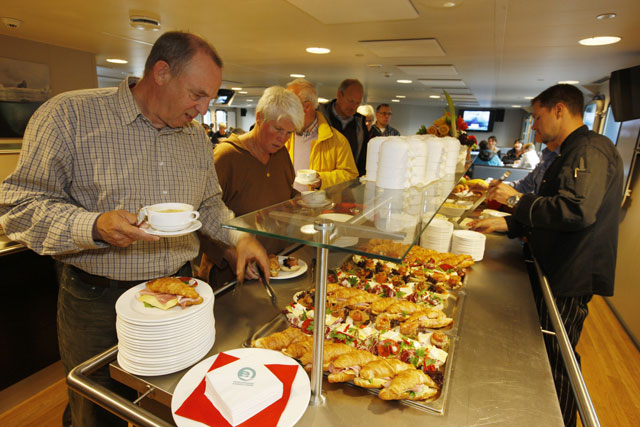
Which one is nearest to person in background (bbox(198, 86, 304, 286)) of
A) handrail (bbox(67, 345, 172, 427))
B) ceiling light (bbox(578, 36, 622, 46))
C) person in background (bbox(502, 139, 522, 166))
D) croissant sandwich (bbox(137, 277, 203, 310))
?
croissant sandwich (bbox(137, 277, 203, 310))

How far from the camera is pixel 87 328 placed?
5.12 feet

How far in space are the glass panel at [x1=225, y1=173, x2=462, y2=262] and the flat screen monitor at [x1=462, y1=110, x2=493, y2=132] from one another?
18.4 metres

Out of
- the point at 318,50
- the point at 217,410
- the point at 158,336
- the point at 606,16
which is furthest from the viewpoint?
the point at 318,50

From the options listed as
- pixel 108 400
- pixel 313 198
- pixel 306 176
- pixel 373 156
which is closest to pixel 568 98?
pixel 373 156

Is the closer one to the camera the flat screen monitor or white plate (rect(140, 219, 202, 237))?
white plate (rect(140, 219, 202, 237))

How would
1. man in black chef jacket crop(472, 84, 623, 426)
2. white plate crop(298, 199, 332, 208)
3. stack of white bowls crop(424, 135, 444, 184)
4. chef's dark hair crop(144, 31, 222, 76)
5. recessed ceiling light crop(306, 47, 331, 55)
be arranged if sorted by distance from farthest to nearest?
recessed ceiling light crop(306, 47, 331, 55)
man in black chef jacket crop(472, 84, 623, 426)
stack of white bowls crop(424, 135, 444, 184)
chef's dark hair crop(144, 31, 222, 76)
white plate crop(298, 199, 332, 208)

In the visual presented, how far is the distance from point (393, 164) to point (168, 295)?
960 mm

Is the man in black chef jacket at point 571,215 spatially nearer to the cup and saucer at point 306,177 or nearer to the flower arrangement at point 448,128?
the flower arrangement at point 448,128

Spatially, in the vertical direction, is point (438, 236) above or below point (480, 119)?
below

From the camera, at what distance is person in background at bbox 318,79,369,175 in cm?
377

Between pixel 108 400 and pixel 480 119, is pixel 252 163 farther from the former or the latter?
pixel 480 119

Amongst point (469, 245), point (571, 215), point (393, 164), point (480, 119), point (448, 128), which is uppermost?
point (480, 119)

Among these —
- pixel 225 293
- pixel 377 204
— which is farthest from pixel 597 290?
pixel 225 293

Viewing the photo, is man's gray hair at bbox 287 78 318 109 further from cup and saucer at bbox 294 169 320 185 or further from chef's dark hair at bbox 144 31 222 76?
chef's dark hair at bbox 144 31 222 76
